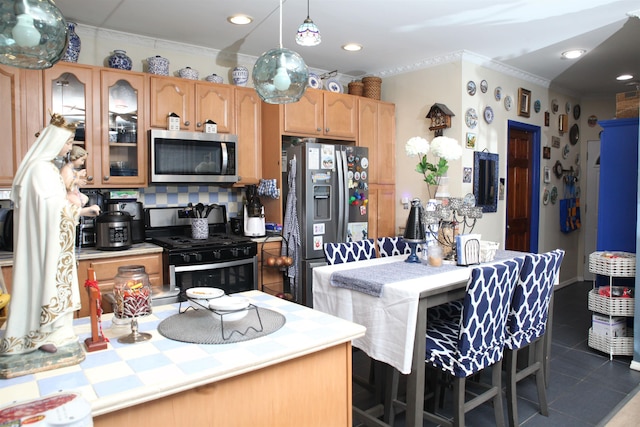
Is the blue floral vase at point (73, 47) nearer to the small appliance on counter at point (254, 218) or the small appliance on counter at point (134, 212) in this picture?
the small appliance on counter at point (134, 212)

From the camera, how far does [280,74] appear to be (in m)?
1.84

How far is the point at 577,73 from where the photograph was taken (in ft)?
16.7

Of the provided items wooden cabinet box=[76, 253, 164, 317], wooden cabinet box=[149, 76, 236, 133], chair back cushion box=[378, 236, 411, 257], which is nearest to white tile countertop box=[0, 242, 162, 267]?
wooden cabinet box=[76, 253, 164, 317]

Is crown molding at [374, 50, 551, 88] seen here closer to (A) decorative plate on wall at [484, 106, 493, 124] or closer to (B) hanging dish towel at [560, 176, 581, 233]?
(A) decorative plate on wall at [484, 106, 493, 124]

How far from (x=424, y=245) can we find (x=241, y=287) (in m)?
1.56

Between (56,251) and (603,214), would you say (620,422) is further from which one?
(56,251)

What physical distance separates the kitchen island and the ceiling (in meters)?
2.39

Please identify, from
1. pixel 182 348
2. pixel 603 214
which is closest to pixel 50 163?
pixel 182 348

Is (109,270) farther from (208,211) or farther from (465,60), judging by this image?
(465,60)

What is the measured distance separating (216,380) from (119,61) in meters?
3.03

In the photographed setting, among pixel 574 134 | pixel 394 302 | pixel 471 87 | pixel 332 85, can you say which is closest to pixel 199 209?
pixel 332 85

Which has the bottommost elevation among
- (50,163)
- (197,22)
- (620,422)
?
(620,422)

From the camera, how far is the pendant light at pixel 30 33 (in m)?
1.17

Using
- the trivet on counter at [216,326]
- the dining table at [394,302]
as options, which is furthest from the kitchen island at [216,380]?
the dining table at [394,302]
